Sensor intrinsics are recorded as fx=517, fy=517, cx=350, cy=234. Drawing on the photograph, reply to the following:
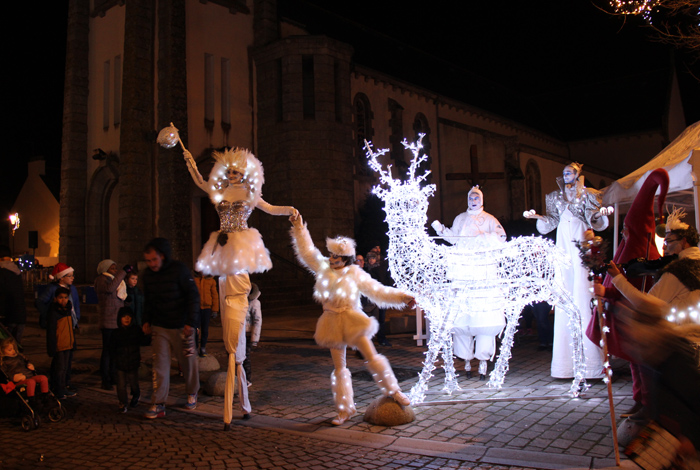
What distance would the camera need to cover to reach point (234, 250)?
5219 millimetres

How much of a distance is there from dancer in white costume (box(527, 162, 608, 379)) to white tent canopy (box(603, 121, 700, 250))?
72cm

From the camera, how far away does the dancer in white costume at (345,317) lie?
5.01 m

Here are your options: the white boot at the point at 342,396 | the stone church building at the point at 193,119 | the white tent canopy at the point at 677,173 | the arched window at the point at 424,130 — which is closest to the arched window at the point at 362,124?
the stone church building at the point at 193,119

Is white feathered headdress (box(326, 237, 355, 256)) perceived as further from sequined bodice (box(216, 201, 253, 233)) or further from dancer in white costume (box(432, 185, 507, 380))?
dancer in white costume (box(432, 185, 507, 380))

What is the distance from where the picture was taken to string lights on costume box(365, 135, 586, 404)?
19.4 feet

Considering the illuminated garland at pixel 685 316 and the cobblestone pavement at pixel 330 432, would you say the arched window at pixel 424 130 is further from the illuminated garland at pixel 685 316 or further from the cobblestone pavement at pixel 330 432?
the illuminated garland at pixel 685 316

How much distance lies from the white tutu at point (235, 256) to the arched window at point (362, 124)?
1711 cm

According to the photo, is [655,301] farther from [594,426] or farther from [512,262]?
[512,262]

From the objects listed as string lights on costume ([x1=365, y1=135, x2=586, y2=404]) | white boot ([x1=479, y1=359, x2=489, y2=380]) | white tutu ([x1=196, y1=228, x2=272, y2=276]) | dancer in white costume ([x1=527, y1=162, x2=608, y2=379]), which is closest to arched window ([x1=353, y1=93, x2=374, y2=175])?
dancer in white costume ([x1=527, y1=162, x2=608, y2=379])

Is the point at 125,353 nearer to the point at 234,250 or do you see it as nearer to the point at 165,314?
the point at 165,314

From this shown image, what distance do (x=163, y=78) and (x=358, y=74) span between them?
8406 mm

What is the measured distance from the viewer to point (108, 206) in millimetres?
20578

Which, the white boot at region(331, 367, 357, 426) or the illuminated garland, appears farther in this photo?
the white boot at region(331, 367, 357, 426)

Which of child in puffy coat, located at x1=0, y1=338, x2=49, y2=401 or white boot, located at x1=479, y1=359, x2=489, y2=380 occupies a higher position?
child in puffy coat, located at x1=0, y1=338, x2=49, y2=401
